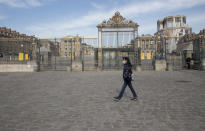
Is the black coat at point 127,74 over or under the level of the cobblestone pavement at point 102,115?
over

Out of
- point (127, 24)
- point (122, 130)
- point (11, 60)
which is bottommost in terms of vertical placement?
point (122, 130)

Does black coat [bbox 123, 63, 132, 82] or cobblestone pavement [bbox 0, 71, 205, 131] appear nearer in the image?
cobblestone pavement [bbox 0, 71, 205, 131]

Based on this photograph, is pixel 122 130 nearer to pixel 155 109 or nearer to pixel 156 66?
pixel 155 109

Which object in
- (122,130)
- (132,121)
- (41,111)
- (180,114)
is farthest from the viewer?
(41,111)

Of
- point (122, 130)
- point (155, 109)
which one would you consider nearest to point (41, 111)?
point (122, 130)

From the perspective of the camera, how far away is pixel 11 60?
60.0 feet

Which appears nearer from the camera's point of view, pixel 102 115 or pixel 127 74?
pixel 102 115

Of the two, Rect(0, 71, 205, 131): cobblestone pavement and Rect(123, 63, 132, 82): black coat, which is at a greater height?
Rect(123, 63, 132, 82): black coat

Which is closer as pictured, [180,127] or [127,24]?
[180,127]

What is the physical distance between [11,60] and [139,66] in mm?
15236

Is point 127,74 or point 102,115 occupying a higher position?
point 127,74

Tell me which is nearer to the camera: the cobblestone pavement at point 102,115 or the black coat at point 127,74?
the cobblestone pavement at point 102,115

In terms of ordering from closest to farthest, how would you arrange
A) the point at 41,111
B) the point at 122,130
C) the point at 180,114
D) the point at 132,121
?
the point at 122,130
the point at 132,121
the point at 180,114
the point at 41,111

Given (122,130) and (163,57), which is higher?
(163,57)
